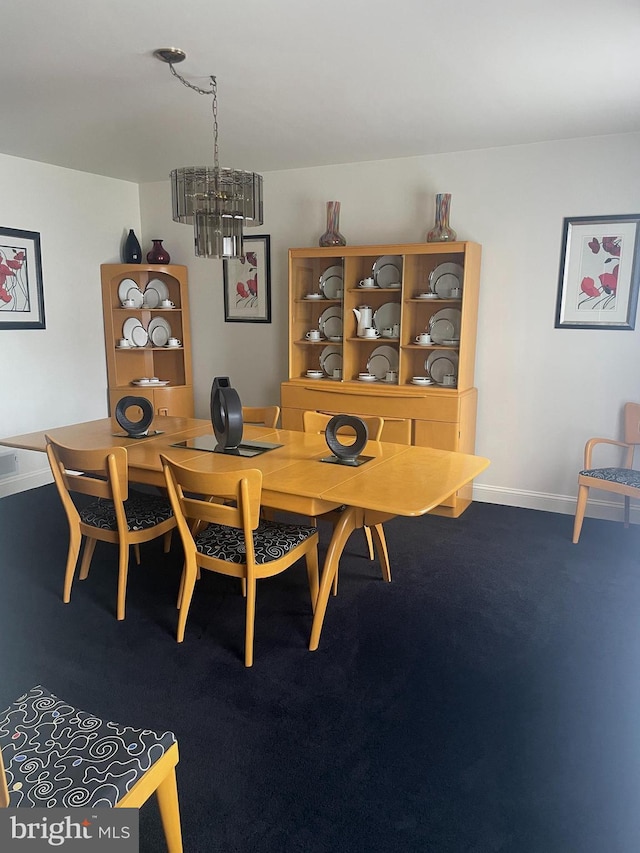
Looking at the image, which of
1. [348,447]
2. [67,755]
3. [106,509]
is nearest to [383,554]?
[348,447]

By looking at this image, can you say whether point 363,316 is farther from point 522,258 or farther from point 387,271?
point 522,258

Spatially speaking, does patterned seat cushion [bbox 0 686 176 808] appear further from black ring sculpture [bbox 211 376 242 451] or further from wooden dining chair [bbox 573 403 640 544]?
wooden dining chair [bbox 573 403 640 544]

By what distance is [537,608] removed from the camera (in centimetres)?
301

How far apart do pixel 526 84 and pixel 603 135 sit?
1171 mm

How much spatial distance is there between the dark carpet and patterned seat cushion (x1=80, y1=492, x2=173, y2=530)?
1.35 ft

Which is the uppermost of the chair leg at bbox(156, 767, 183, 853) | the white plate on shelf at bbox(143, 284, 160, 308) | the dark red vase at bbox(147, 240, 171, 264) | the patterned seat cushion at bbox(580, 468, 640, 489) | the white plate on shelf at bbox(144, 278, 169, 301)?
the dark red vase at bbox(147, 240, 171, 264)

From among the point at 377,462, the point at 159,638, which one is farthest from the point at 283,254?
the point at 159,638

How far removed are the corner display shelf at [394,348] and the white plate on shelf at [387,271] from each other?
0.14 ft

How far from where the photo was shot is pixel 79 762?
1358mm

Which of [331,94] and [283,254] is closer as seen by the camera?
[331,94]

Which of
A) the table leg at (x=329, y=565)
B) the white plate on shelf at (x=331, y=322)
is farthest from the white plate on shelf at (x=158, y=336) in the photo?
the table leg at (x=329, y=565)

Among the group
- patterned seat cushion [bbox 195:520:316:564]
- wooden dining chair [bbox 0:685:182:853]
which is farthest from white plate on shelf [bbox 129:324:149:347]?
wooden dining chair [bbox 0:685:182:853]

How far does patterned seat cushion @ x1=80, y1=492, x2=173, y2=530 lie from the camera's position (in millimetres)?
2951

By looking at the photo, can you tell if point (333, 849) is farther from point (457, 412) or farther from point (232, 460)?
point (457, 412)
